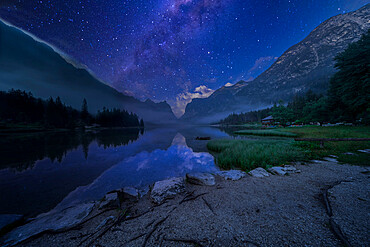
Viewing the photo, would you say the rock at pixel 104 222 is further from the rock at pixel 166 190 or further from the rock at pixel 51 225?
the rock at pixel 166 190

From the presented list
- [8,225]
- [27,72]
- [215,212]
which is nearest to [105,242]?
[215,212]

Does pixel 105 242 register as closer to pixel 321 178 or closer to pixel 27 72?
pixel 321 178

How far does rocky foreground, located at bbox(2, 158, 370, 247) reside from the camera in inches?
106

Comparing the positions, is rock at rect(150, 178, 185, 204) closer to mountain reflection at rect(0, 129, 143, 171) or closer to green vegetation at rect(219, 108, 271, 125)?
mountain reflection at rect(0, 129, 143, 171)

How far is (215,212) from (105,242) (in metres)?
3.08

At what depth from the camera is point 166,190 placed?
5.12 m

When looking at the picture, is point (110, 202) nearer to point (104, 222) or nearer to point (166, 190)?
point (104, 222)

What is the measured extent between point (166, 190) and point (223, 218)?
2.58 m

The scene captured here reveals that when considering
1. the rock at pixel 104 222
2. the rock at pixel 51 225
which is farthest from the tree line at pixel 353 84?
the rock at pixel 51 225

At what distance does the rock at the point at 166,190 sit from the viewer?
15.8ft

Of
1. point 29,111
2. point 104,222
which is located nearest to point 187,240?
point 104,222

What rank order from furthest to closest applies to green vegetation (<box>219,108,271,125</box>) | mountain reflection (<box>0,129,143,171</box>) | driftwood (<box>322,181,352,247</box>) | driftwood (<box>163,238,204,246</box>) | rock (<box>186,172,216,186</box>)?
green vegetation (<box>219,108,271,125</box>) → mountain reflection (<box>0,129,143,171</box>) → rock (<box>186,172,216,186</box>) → driftwood (<box>163,238,204,246</box>) → driftwood (<box>322,181,352,247</box>)

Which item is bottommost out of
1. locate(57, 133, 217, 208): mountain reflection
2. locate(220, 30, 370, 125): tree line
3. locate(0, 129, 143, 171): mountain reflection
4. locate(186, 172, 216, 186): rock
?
locate(57, 133, 217, 208): mountain reflection

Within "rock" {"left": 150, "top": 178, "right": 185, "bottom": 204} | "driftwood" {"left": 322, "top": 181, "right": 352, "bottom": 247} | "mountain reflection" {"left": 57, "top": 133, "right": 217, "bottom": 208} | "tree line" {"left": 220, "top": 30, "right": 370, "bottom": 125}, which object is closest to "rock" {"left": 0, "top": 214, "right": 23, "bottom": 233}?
"mountain reflection" {"left": 57, "top": 133, "right": 217, "bottom": 208}
